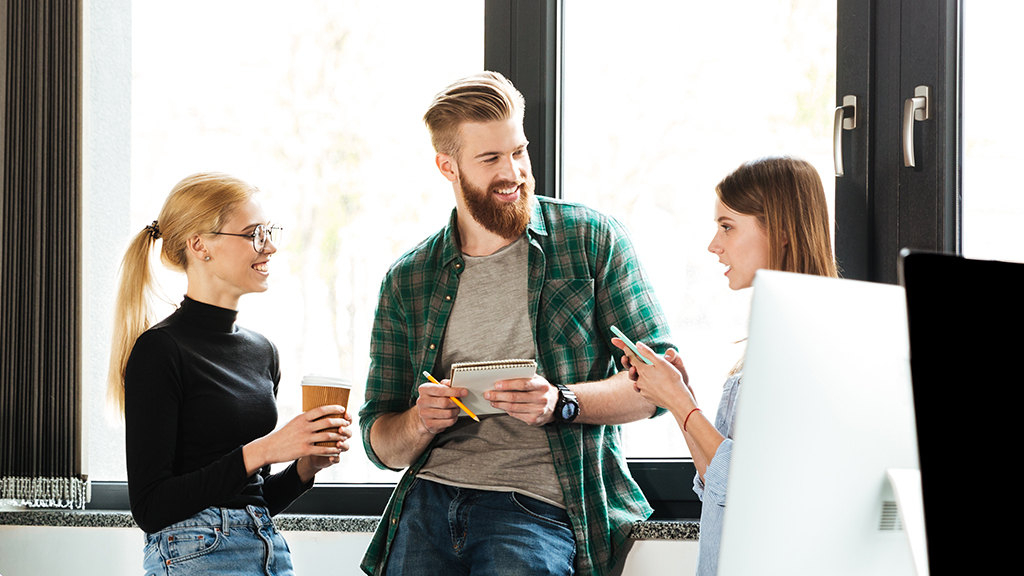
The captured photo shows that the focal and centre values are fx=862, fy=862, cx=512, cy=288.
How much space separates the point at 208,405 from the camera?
6.06ft

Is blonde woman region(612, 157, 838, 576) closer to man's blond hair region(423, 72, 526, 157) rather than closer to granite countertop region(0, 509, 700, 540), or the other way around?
granite countertop region(0, 509, 700, 540)

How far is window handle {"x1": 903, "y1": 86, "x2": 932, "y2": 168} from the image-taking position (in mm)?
1987

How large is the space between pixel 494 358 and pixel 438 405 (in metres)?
0.23

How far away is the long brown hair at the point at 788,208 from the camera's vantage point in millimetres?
1669

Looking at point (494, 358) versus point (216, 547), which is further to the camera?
point (494, 358)

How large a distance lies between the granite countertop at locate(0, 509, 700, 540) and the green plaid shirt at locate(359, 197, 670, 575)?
94 mm

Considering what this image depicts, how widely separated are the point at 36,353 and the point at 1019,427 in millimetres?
2577

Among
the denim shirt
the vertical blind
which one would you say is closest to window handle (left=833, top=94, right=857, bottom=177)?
the denim shirt

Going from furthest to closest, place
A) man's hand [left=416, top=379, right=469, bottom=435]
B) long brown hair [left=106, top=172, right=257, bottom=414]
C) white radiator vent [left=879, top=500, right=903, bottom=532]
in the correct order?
long brown hair [left=106, top=172, right=257, bottom=414], man's hand [left=416, top=379, right=469, bottom=435], white radiator vent [left=879, top=500, right=903, bottom=532]

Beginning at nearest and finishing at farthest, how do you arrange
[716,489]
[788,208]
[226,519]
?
1. [716,489]
2. [788,208]
3. [226,519]

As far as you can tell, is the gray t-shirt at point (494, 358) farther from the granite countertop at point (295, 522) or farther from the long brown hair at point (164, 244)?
the long brown hair at point (164, 244)

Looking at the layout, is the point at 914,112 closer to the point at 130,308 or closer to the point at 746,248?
the point at 746,248

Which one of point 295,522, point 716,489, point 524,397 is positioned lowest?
point 295,522

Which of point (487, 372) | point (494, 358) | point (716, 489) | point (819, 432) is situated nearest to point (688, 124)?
point (494, 358)
